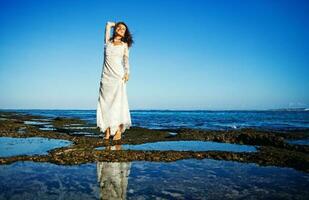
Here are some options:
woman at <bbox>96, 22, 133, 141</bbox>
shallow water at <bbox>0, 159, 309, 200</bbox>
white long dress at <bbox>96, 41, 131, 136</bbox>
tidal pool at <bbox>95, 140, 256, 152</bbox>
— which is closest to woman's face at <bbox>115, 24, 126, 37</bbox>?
woman at <bbox>96, 22, 133, 141</bbox>

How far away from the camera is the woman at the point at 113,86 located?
8.06 metres

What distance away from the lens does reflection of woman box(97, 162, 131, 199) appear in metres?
2.92

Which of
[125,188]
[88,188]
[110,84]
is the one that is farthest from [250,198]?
[110,84]

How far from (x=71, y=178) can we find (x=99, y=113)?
467 cm

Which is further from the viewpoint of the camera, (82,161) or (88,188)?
(82,161)

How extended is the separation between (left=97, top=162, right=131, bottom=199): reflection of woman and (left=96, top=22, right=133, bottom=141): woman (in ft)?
11.9

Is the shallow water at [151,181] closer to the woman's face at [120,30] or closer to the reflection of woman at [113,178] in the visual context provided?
the reflection of woman at [113,178]

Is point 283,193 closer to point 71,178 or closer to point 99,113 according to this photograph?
point 71,178

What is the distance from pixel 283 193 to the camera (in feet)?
9.96

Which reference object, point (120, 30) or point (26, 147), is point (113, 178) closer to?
point (26, 147)

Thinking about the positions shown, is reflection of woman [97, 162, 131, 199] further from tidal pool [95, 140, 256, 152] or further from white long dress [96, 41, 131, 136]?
white long dress [96, 41, 131, 136]

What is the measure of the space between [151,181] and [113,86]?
4.91 m

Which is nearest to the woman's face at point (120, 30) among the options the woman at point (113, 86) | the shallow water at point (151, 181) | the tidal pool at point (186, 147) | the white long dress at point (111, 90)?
the woman at point (113, 86)

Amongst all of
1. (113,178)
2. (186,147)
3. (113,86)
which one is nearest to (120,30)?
(113,86)
